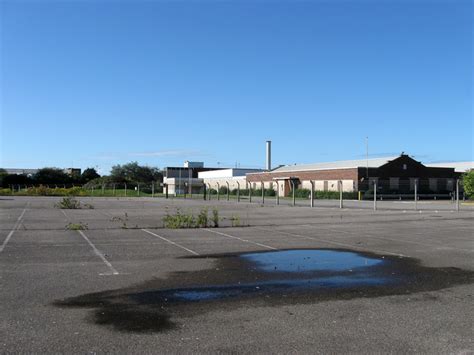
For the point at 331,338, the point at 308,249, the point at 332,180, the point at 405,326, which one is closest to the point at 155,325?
the point at 331,338

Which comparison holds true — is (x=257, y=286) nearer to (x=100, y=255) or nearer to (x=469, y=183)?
(x=100, y=255)

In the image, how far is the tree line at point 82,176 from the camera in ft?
369

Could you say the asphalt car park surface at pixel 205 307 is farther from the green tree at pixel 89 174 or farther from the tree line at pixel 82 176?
the green tree at pixel 89 174

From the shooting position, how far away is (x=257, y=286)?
30.1ft

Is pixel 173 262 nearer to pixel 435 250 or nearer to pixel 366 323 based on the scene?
pixel 366 323

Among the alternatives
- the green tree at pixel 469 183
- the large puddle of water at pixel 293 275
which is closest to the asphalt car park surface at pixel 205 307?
the large puddle of water at pixel 293 275

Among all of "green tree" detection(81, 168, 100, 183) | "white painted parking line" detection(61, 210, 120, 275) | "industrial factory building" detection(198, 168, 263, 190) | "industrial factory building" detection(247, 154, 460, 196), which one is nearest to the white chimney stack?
"industrial factory building" detection(198, 168, 263, 190)

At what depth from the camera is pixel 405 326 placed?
6.69m

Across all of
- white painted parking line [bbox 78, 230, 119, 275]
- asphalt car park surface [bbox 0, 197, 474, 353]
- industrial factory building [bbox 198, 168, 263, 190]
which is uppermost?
industrial factory building [bbox 198, 168, 263, 190]

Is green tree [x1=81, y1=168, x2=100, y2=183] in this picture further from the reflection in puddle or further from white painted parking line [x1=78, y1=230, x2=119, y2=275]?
the reflection in puddle

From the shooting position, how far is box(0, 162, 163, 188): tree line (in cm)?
11256

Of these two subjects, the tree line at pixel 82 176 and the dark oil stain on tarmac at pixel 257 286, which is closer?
the dark oil stain on tarmac at pixel 257 286

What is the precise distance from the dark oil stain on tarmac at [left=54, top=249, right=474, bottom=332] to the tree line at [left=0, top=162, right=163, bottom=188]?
329 ft

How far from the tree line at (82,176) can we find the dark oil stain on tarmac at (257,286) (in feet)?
329
